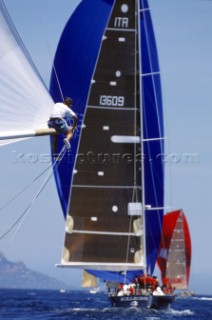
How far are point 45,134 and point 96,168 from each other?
31.2m

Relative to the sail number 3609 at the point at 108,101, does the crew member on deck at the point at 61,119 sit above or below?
below

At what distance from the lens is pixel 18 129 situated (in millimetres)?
7281

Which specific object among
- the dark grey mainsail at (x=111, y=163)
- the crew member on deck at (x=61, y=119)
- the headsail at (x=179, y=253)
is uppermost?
the headsail at (x=179, y=253)

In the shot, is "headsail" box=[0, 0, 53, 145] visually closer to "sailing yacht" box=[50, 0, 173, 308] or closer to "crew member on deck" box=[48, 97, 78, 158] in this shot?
"crew member on deck" box=[48, 97, 78, 158]

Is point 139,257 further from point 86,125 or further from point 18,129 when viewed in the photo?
point 18,129

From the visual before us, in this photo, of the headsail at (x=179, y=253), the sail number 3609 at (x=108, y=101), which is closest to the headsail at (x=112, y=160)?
the sail number 3609 at (x=108, y=101)

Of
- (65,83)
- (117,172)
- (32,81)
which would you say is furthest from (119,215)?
(32,81)

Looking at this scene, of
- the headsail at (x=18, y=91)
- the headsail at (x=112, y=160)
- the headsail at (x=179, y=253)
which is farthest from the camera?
the headsail at (x=179, y=253)

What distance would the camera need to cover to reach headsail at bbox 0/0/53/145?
7.25 meters

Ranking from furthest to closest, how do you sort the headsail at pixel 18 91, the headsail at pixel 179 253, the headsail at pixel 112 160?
the headsail at pixel 179 253 → the headsail at pixel 112 160 → the headsail at pixel 18 91

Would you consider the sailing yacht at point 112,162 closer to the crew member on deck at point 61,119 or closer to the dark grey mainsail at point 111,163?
the dark grey mainsail at point 111,163

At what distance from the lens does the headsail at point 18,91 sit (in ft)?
23.8

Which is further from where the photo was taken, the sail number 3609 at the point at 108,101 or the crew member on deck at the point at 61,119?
the sail number 3609 at the point at 108,101

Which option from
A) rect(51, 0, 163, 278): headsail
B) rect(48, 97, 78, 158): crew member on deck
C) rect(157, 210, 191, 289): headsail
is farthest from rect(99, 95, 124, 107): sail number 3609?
rect(48, 97, 78, 158): crew member on deck
